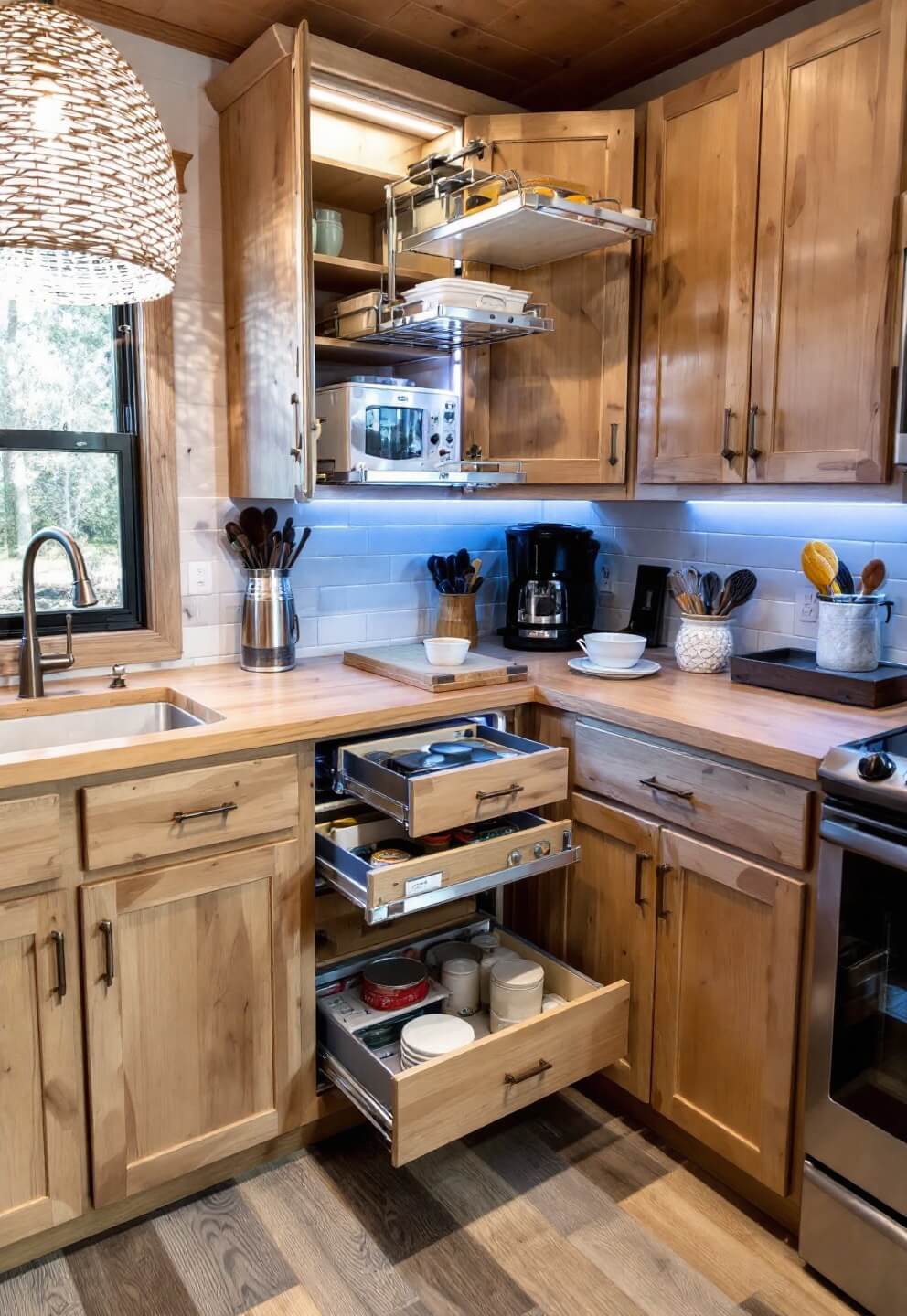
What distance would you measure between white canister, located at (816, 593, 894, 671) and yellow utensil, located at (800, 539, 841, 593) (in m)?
0.06

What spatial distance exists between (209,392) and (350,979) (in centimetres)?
147

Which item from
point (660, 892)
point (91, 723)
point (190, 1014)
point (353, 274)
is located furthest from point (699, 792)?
point (353, 274)

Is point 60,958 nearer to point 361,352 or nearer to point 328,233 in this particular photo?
point 361,352

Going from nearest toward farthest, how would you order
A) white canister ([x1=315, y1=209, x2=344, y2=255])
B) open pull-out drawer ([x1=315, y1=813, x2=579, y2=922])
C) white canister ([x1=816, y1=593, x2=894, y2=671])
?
1. open pull-out drawer ([x1=315, y1=813, x2=579, y2=922])
2. white canister ([x1=816, y1=593, x2=894, y2=671])
3. white canister ([x1=315, y1=209, x2=344, y2=255])

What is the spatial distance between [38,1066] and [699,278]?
214 centimetres

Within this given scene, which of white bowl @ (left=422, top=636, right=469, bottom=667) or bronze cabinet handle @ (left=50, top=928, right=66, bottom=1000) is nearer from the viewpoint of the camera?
bronze cabinet handle @ (left=50, top=928, right=66, bottom=1000)

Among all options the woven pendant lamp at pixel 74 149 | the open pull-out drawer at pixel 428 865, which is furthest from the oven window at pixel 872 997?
the woven pendant lamp at pixel 74 149

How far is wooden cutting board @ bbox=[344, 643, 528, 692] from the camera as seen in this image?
2.21 meters

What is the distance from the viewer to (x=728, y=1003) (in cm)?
188

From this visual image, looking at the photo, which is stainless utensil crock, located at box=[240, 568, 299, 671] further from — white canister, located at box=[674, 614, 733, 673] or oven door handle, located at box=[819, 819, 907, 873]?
oven door handle, located at box=[819, 819, 907, 873]

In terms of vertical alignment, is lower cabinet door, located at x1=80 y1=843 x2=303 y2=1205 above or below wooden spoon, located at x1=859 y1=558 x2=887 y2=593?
below

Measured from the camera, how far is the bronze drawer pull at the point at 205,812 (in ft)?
5.86

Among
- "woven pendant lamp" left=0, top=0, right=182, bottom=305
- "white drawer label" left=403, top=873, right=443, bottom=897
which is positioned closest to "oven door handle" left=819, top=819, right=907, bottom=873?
"white drawer label" left=403, top=873, right=443, bottom=897

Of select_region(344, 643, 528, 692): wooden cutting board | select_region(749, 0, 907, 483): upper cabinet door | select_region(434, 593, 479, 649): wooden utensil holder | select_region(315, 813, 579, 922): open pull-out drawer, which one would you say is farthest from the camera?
select_region(434, 593, 479, 649): wooden utensil holder
